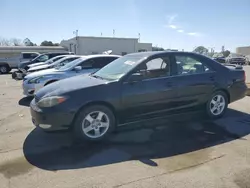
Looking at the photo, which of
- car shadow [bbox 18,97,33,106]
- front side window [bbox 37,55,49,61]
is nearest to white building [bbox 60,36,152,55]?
front side window [bbox 37,55,49,61]

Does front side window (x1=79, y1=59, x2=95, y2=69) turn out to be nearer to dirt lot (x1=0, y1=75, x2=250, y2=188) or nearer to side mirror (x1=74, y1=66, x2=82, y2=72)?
side mirror (x1=74, y1=66, x2=82, y2=72)

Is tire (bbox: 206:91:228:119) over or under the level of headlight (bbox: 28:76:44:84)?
under

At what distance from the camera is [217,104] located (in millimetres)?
5477

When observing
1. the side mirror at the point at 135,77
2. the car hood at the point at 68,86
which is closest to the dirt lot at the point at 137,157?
A: the car hood at the point at 68,86

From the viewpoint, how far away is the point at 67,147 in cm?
400

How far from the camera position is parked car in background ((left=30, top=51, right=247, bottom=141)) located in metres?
3.98

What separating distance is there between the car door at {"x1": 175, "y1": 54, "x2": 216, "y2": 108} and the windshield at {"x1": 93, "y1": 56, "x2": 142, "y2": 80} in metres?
0.96

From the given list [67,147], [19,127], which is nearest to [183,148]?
[67,147]

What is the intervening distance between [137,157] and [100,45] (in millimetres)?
41207

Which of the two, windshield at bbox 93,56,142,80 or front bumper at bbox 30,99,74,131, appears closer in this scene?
front bumper at bbox 30,99,74,131

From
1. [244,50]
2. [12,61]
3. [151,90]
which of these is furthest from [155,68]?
[244,50]

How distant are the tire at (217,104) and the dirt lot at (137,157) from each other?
8.9 inches

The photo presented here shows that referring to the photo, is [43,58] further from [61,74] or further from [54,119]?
[54,119]

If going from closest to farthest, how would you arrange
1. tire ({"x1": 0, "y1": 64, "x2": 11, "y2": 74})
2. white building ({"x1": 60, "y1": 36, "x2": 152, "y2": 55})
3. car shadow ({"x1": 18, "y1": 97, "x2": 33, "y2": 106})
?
1. car shadow ({"x1": 18, "y1": 97, "x2": 33, "y2": 106})
2. tire ({"x1": 0, "y1": 64, "x2": 11, "y2": 74})
3. white building ({"x1": 60, "y1": 36, "x2": 152, "y2": 55})
